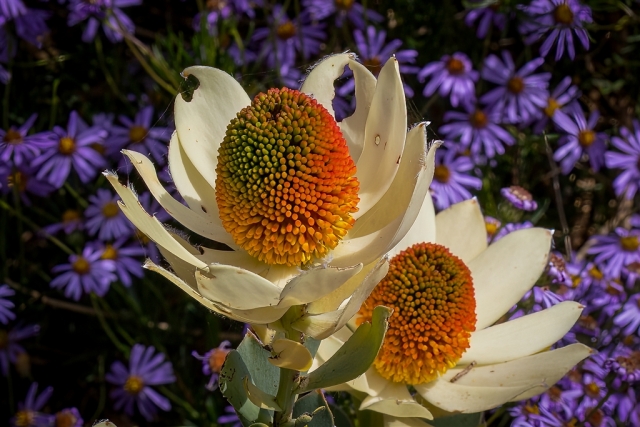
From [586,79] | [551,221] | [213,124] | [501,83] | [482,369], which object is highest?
[213,124]

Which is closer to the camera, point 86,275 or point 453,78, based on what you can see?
point 86,275

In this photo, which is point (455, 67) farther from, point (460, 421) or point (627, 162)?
point (460, 421)

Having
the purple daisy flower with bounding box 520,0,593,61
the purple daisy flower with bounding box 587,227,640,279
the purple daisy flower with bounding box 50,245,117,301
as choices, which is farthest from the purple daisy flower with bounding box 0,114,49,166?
the purple daisy flower with bounding box 587,227,640,279

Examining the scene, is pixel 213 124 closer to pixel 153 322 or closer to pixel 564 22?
pixel 153 322

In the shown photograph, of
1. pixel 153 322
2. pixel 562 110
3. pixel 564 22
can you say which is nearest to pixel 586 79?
pixel 562 110

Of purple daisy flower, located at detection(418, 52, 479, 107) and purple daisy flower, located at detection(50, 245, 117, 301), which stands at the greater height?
purple daisy flower, located at detection(418, 52, 479, 107)

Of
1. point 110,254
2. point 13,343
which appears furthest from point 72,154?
point 13,343

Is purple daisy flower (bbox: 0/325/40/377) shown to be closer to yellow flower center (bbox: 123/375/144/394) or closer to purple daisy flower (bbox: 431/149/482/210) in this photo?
yellow flower center (bbox: 123/375/144/394)
